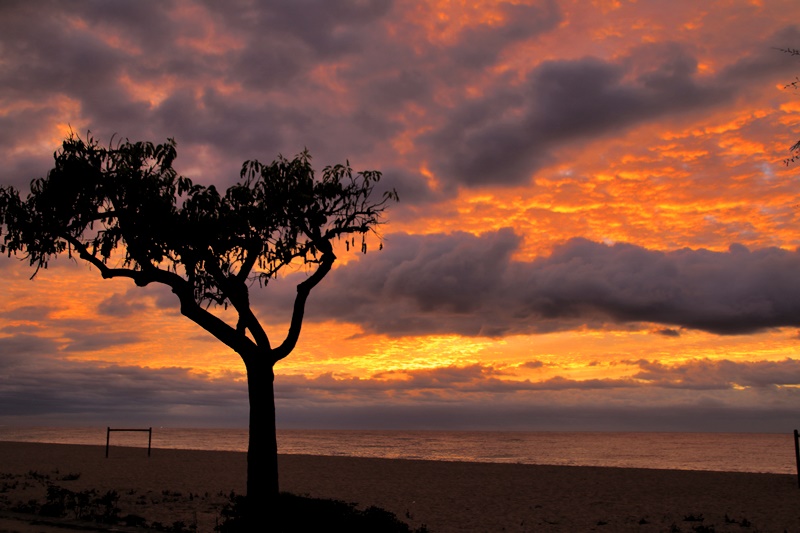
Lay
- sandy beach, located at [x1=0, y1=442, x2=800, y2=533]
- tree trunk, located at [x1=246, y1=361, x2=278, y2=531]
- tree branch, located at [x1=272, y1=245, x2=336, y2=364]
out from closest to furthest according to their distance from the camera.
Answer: tree trunk, located at [x1=246, y1=361, x2=278, y2=531] < tree branch, located at [x1=272, y1=245, x2=336, y2=364] < sandy beach, located at [x1=0, y1=442, x2=800, y2=533]

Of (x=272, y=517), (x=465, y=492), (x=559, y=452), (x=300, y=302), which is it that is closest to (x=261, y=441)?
(x=272, y=517)

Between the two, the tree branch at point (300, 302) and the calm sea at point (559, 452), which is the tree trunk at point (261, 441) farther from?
the calm sea at point (559, 452)

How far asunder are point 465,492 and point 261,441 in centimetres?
1560

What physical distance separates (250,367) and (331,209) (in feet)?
16.1

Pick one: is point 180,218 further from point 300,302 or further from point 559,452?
point 559,452

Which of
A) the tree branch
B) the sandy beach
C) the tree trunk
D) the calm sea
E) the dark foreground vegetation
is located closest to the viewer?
the dark foreground vegetation

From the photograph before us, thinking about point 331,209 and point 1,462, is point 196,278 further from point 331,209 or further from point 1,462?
point 1,462

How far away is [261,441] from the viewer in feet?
47.7

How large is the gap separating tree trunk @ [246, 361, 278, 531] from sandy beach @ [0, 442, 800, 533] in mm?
3427

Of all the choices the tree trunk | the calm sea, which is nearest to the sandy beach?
the tree trunk

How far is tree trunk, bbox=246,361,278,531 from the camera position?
560 inches

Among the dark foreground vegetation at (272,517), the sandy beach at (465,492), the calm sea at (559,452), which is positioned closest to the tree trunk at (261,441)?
the dark foreground vegetation at (272,517)

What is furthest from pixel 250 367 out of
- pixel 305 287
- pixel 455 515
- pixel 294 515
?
pixel 455 515

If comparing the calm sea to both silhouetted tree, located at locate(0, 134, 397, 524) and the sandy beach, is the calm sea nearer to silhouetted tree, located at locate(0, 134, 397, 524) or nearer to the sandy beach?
the sandy beach
